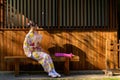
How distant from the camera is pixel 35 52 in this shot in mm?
12148

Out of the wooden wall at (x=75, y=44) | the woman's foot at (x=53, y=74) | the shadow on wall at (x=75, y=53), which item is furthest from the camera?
the shadow on wall at (x=75, y=53)

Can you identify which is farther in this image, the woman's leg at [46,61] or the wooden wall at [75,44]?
the wooden wall at [75,44]

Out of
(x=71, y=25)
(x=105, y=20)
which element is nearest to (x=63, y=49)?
(x=71, y=25)

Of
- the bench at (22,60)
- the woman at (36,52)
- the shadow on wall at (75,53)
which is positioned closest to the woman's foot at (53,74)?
the woman at (36,52)

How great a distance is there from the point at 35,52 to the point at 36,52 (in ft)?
0.10

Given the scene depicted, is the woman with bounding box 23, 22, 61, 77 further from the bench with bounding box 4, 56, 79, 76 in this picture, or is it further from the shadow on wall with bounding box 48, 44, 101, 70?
the shadow on wall with bounding box 48, 44, 101, 70

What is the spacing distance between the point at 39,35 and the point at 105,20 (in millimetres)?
2445

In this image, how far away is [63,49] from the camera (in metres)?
13.0

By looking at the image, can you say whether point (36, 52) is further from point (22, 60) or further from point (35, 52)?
point (22, 60)

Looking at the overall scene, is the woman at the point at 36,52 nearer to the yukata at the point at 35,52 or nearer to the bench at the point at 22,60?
the yukata at the point at 35,52

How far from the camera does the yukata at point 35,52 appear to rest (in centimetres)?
1205

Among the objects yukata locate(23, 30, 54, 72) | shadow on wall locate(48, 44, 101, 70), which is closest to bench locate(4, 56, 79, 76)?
yukata locate(23, 30, 54, 72)

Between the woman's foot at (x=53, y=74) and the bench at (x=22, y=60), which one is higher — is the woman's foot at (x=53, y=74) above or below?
below

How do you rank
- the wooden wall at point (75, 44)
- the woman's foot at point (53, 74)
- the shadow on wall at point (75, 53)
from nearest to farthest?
1. the woman's foot at point (53, 74)
2. the wooden wall at point (75, 44)
3. the shadow on wall at point (75, 53)
